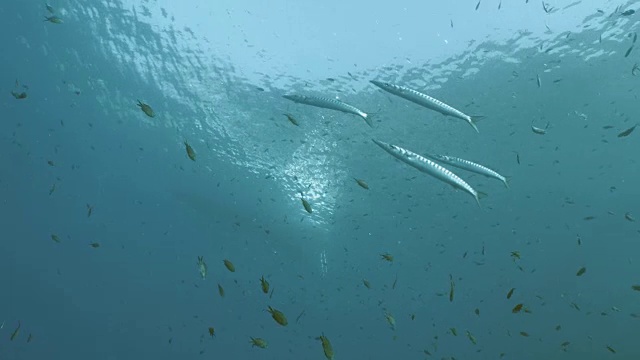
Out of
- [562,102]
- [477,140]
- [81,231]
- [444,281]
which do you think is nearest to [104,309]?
[81,231]

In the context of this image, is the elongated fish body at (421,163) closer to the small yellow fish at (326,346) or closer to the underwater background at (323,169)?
the small yellow fish at (326,346)

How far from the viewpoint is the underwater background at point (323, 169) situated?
15.0m

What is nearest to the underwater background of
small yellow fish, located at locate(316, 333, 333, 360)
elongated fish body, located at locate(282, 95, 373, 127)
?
small yellow fish, located at locate(316, 333, 333, 360)

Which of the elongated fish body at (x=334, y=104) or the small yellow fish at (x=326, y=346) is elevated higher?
the elongated fish body at (x=334, y=104)

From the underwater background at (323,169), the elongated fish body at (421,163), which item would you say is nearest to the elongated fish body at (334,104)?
the elongated fish body at (421,163)

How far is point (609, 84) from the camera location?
17531 millimetres

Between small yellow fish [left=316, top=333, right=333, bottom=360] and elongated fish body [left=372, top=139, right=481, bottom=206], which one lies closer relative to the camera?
elongated fish body [left=372, top=139, right=481, bottom=206]

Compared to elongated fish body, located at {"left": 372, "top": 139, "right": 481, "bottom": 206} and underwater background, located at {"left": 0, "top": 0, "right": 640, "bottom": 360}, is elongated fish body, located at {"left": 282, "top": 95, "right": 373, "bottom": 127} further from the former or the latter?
underwater background, located at {"left": 0, "top": 0, "right": 640, "bottom": 360}

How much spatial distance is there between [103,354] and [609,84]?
165 feet

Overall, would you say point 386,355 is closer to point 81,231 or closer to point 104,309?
point 104,309

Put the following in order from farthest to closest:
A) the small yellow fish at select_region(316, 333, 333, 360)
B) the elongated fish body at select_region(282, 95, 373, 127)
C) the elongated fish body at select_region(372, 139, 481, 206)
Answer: the elongated fish body at select_region(282, 95, 373, 127), the small yellow fish at select_region(316, 333, 333, 360), the elongated fish body at select_region(372, 139, 481, 206)

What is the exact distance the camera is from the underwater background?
15.0 metres

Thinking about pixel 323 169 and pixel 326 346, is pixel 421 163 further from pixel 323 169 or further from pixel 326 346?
pixel 323 169

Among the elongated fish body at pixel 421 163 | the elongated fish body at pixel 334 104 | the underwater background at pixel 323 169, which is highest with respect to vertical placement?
the elongated fish body at pixel 421 163
